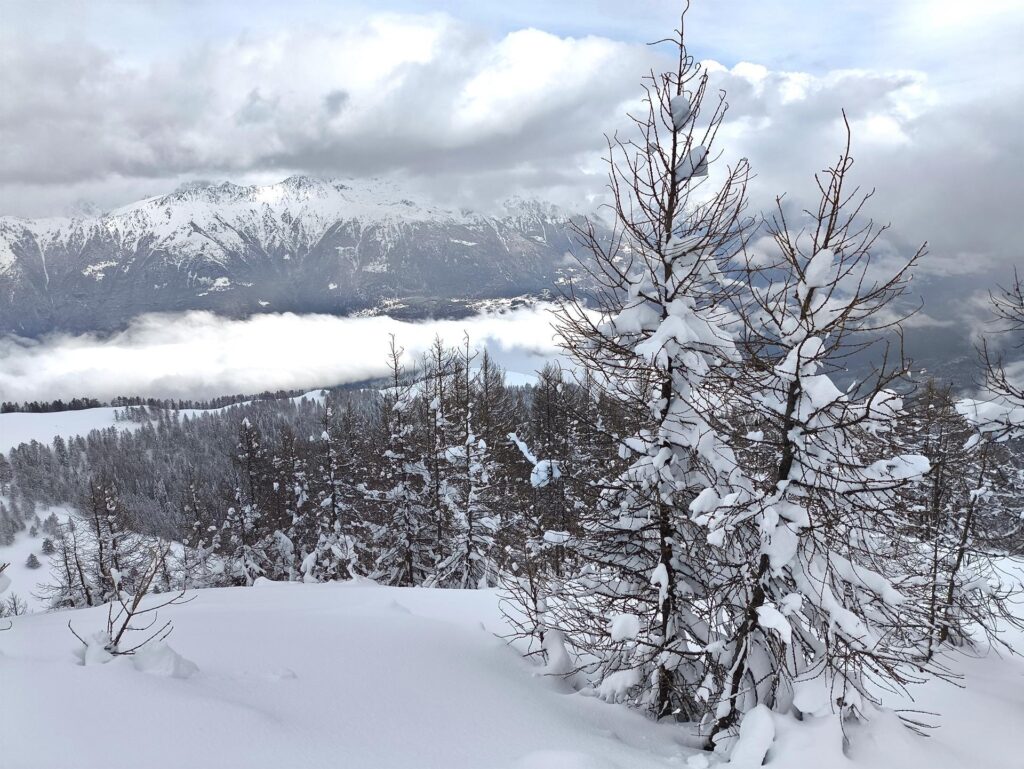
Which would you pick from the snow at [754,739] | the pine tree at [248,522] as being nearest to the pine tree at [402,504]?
the pine tree at [248,522]

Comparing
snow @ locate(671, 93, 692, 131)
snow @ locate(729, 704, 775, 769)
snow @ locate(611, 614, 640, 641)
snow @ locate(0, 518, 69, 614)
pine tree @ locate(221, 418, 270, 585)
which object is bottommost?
snow @ locate(0, 518, 69, 614)

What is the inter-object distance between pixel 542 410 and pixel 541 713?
2229cm

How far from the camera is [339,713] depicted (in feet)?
13.9

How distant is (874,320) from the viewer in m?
5.46

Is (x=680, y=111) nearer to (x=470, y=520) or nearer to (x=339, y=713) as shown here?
(x=339, y=713)

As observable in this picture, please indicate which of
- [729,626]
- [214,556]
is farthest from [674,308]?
[214,556]

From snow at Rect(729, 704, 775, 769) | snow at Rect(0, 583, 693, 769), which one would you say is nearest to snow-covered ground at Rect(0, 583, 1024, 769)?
snow at Rect(0, 583, 693, 769)

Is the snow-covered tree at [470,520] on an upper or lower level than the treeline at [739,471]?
lower

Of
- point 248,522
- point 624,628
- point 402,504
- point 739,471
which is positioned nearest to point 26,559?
point 248,522

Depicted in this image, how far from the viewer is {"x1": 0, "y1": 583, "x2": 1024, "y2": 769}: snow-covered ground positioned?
3.38 meters

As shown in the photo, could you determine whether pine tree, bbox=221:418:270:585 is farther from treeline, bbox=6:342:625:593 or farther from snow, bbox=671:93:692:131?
snow, bbox=671:93:692:131

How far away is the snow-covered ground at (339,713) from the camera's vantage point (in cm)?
338

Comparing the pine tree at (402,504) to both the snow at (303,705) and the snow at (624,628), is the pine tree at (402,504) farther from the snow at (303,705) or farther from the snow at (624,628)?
the snow at (624,628)

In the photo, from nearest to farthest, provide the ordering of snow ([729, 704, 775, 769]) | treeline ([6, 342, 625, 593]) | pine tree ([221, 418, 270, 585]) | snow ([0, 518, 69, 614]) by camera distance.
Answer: snow ([729, 704, 775, 769])
treeline ([6, 342, 625, 593])
pine tree ([221, 418, 270, 585])
snow ([0, 518, 69, 614])
